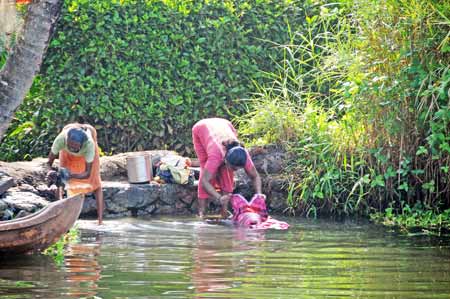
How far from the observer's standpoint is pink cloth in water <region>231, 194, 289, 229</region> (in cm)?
Result: 1255

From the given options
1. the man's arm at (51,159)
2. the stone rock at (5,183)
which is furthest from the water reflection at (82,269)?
the man's arm at (51,159)

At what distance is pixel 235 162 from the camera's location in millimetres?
12805

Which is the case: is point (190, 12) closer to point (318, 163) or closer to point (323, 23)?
point (323, 23)

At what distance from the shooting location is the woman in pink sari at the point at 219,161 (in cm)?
1294

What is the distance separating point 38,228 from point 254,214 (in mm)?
3726

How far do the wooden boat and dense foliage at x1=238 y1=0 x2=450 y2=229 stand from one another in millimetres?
4268

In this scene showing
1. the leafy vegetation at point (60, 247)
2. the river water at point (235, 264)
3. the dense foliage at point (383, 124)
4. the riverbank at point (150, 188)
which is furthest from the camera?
the riverbank at point (150, 188)

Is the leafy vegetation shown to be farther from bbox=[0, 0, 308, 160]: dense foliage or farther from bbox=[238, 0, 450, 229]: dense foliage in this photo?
bbox=[0, 0, 308, 160]: dense foliage

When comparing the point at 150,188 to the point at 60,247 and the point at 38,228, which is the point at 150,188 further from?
the point at 38,228

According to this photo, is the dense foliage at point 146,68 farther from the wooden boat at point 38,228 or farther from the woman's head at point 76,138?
the wooden boat at point 38,228

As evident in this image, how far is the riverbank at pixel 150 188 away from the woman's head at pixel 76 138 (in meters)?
1.12

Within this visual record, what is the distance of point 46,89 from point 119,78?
113 centimetres

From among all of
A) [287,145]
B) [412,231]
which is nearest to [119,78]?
[287,145]

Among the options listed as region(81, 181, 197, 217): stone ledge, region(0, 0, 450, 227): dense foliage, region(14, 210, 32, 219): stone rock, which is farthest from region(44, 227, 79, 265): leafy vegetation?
region(0, 0, 450, 227): dense foliage
